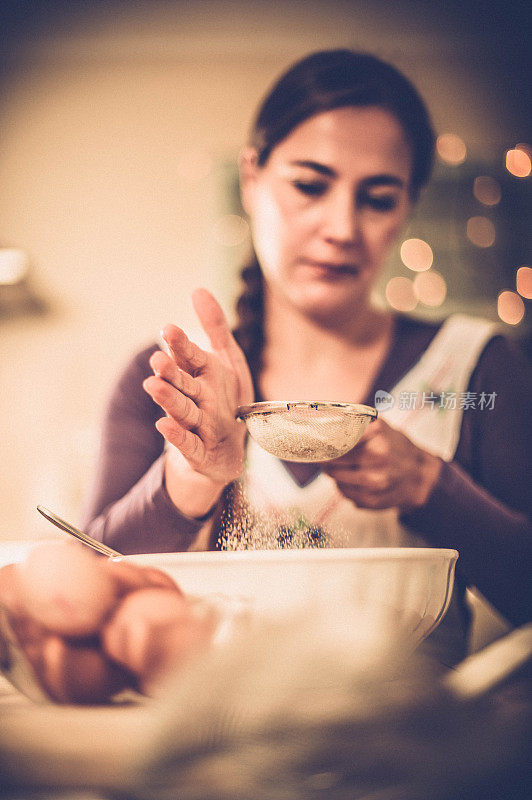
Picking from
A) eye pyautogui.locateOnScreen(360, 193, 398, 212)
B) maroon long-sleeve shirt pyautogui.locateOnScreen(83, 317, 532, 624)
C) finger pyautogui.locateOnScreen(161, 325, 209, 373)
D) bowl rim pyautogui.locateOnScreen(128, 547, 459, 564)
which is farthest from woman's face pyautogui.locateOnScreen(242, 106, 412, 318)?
bowl rim pyautogui.locateOnScreen(128, 547, 459, 564)

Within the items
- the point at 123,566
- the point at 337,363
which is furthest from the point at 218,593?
the point at 337,363

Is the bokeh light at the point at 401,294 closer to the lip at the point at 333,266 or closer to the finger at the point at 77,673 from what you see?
the lip at the point at 333,266

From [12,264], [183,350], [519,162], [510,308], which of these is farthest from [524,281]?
[12,264]

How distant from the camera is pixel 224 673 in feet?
0.75

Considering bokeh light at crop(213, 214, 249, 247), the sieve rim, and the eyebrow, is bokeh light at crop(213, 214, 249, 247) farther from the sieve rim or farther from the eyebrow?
the sieve rim

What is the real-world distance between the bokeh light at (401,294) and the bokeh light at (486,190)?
146 mm

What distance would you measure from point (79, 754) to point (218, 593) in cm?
10

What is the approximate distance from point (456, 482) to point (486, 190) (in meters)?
0.37

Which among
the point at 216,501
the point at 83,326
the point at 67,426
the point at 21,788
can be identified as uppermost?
the point at 83,326

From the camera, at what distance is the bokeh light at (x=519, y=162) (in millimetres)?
693

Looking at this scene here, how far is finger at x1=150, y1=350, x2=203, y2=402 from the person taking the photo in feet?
1.39

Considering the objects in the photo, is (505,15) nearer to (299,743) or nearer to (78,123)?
(78,123)

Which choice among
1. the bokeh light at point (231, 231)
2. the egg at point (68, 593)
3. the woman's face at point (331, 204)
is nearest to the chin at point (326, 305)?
the woman's face at point (331, 204)

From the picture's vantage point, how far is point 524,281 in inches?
27.2
